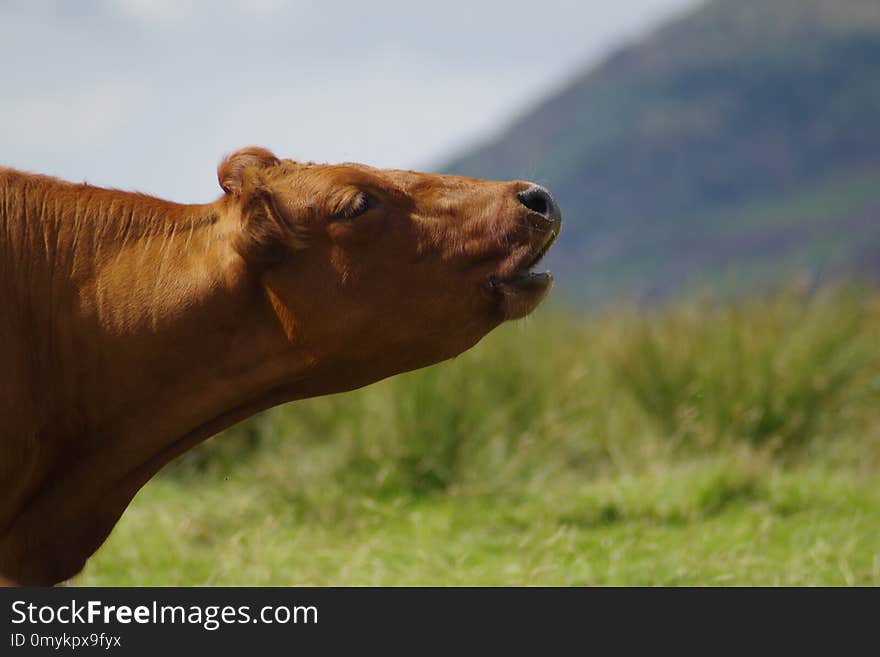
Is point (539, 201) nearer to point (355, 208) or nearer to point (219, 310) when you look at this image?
point (355, 208)

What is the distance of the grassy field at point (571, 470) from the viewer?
6129 millimetres

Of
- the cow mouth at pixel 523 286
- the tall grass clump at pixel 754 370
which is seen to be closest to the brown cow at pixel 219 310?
the cow mouth at pixel 523 286

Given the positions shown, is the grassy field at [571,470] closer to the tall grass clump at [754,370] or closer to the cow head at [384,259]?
the tall grass clump at [754,370]

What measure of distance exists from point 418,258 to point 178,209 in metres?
0.86

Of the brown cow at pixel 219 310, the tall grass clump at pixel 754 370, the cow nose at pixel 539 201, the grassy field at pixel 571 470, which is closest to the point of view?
the brown cow at pixel 219 310

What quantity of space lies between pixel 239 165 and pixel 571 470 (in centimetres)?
581

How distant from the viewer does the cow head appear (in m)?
3.63

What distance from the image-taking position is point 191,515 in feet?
24.9

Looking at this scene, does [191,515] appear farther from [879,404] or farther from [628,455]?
[879,404]

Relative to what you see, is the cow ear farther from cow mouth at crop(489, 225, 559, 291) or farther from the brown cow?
cow mouth at crop(489, 225, 559, 291)

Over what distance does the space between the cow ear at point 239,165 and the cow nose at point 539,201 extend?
33.6 inches

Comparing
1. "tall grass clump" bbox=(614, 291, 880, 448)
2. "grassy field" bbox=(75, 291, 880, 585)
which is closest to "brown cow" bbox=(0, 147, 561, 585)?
"grassy field" bbox=(75, 291, 880, 585)

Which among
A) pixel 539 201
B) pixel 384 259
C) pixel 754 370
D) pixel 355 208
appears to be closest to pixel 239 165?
pixel 355 208

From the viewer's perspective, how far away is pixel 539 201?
376cm
